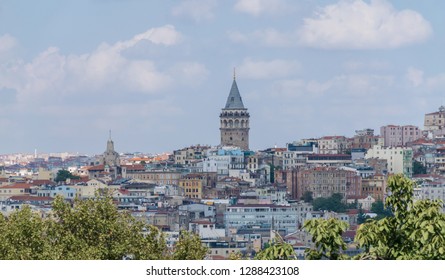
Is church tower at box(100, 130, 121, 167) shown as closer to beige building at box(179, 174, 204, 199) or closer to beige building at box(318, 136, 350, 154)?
beige building at box(318, 136, 350, 154)

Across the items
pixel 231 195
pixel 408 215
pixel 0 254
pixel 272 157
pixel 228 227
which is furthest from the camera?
pixel 272 157

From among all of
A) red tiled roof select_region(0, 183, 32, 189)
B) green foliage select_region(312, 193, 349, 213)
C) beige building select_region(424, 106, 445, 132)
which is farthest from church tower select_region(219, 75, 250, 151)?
green foliage select_region(312, 193, 349, 213)

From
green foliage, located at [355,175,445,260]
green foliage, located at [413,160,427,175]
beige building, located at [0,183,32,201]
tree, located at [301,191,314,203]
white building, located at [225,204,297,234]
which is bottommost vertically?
white building, located at [225,204,297,234]

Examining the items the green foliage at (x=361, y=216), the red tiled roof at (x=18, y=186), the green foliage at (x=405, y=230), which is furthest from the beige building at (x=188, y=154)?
the green foliage at (x=405, y=230)

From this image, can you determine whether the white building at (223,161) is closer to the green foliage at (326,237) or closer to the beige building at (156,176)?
the beige building at (156,176)

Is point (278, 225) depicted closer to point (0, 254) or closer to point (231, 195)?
point (231, 195)

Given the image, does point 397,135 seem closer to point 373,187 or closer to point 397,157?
point 397,157

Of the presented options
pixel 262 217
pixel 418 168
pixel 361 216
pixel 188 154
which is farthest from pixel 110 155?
pixel 361 216

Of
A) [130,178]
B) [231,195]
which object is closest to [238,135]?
[130,178]
